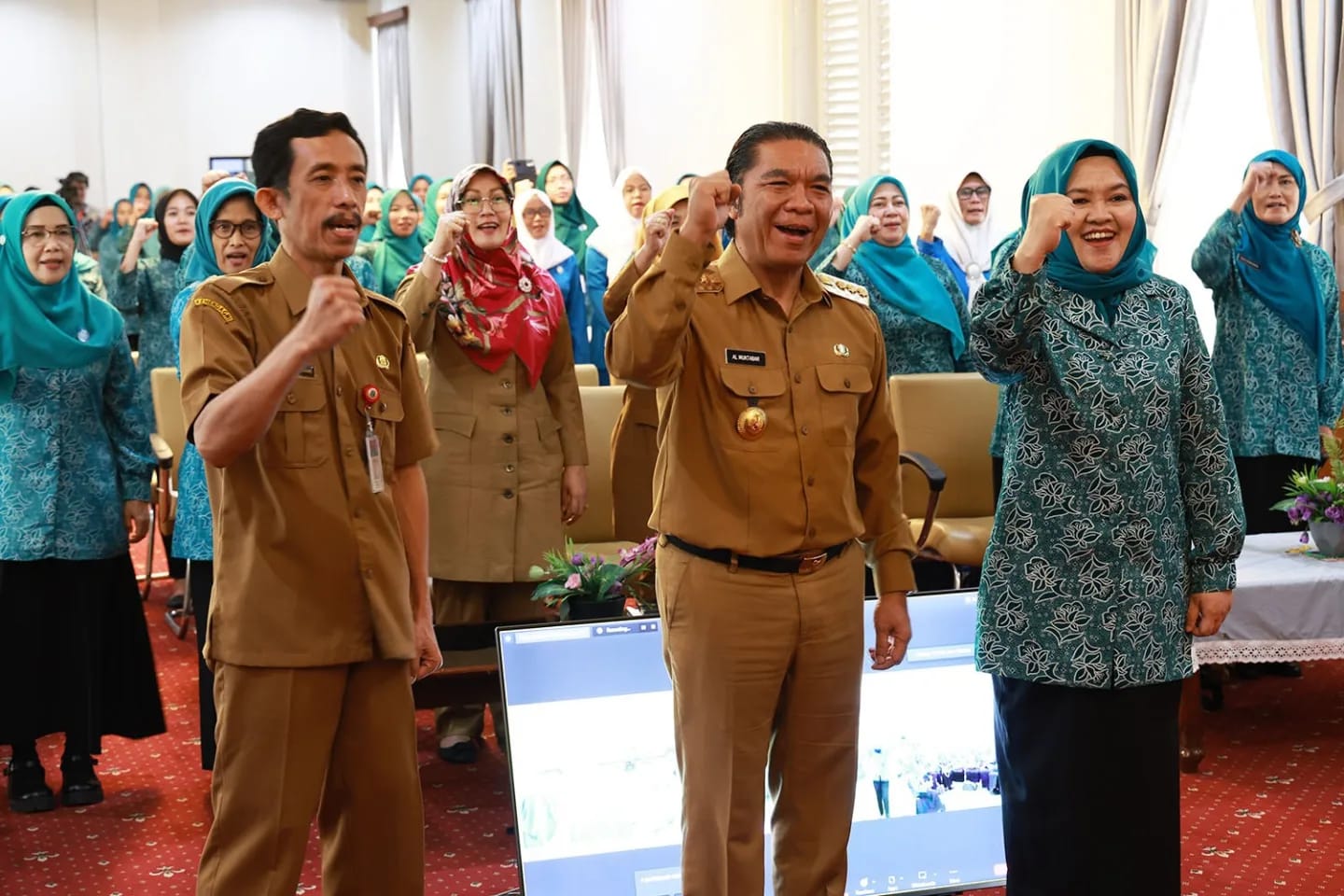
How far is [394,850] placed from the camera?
7.15 feet

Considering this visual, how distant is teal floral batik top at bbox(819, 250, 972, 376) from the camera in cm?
530

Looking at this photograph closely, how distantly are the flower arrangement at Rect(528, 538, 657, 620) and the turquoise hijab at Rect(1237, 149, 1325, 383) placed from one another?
2606 mm

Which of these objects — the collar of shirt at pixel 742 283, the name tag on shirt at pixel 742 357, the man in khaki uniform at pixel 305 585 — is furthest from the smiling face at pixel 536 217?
the man in khaki uniform at pixel 305 585

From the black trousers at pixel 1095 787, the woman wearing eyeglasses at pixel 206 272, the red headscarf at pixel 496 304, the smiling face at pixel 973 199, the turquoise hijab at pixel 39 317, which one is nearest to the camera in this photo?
the black trousers at pixel 1095 787

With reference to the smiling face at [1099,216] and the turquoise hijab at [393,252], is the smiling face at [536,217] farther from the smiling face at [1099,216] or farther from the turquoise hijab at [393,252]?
the smiling face at [1099,216]

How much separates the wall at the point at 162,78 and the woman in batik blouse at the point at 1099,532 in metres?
16.2

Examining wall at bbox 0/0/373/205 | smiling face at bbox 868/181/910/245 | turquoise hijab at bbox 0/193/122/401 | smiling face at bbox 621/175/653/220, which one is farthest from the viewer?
wall at bbox 0/0/373/205

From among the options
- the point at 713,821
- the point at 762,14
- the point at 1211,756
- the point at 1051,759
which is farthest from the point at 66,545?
the point at 762,14

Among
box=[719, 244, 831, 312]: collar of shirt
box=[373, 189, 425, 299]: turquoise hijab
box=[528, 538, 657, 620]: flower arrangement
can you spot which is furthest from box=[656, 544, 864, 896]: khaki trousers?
box=[373, 189, 425, 299]: turquoise hijab

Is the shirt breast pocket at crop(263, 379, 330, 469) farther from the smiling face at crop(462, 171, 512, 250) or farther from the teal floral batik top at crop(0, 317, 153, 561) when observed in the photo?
the teal floral batik top at crop(0, 317, 153, 561)

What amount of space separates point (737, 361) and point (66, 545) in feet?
6.87

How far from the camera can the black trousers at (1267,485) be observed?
4980 mm

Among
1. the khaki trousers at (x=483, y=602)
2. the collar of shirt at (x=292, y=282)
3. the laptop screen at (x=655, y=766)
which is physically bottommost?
the laptop screen at (x=655, y=766)

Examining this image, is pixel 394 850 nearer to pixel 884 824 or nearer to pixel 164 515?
pixel 884 824
